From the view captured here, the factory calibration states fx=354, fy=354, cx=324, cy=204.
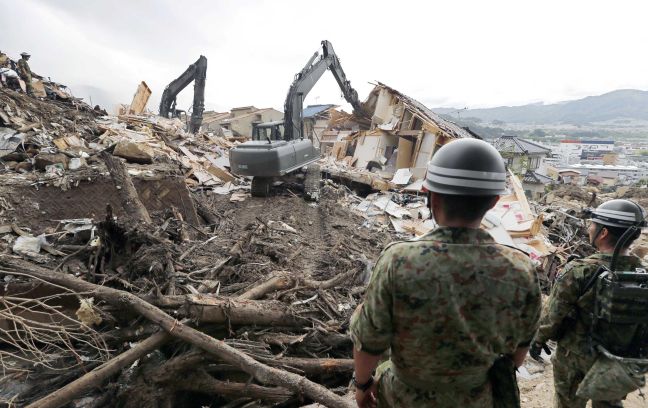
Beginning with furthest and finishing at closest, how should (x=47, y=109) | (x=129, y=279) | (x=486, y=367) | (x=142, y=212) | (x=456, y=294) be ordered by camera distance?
1. (x=47, y=109)
2. (x=142, y=212)
3. (x=129, y=279)
4. (x=486, y=367)
5. (x=456, y=294)

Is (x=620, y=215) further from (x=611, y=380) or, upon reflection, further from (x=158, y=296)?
(x=158, y=296)

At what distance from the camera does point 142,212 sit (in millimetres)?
5000

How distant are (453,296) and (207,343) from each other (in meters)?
1.86

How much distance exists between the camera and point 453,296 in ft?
4.08

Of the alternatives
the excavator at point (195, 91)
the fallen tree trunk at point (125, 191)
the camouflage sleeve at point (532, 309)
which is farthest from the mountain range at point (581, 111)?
the camouflage sleeve at point (532, 309)

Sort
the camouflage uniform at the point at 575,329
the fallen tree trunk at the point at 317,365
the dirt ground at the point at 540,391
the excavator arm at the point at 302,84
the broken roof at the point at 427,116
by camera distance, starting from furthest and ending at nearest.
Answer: the broken roof at the point at 427,116
the excavator arm at the point at 302,84
the dirt ground at the point at 540,391
the fallen tree trunk at the point at 317,365
the camouflage uniform at the point at 575,329

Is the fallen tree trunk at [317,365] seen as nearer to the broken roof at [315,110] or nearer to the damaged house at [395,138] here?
the damaged house at [395,138]

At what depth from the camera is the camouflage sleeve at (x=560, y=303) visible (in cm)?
220

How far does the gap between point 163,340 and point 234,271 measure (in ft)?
4.85

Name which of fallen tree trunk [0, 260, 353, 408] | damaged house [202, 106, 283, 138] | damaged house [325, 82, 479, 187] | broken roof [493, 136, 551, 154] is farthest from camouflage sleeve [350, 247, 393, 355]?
broken roof [493, 136, 551, 154]

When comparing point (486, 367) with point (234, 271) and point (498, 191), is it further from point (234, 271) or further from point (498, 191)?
point (234, 271)

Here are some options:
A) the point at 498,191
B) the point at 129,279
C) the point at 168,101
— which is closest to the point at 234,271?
the point at 129,279

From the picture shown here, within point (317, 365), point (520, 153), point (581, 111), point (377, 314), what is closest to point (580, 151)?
point (520, 153)

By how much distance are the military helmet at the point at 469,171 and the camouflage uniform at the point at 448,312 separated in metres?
0.16
